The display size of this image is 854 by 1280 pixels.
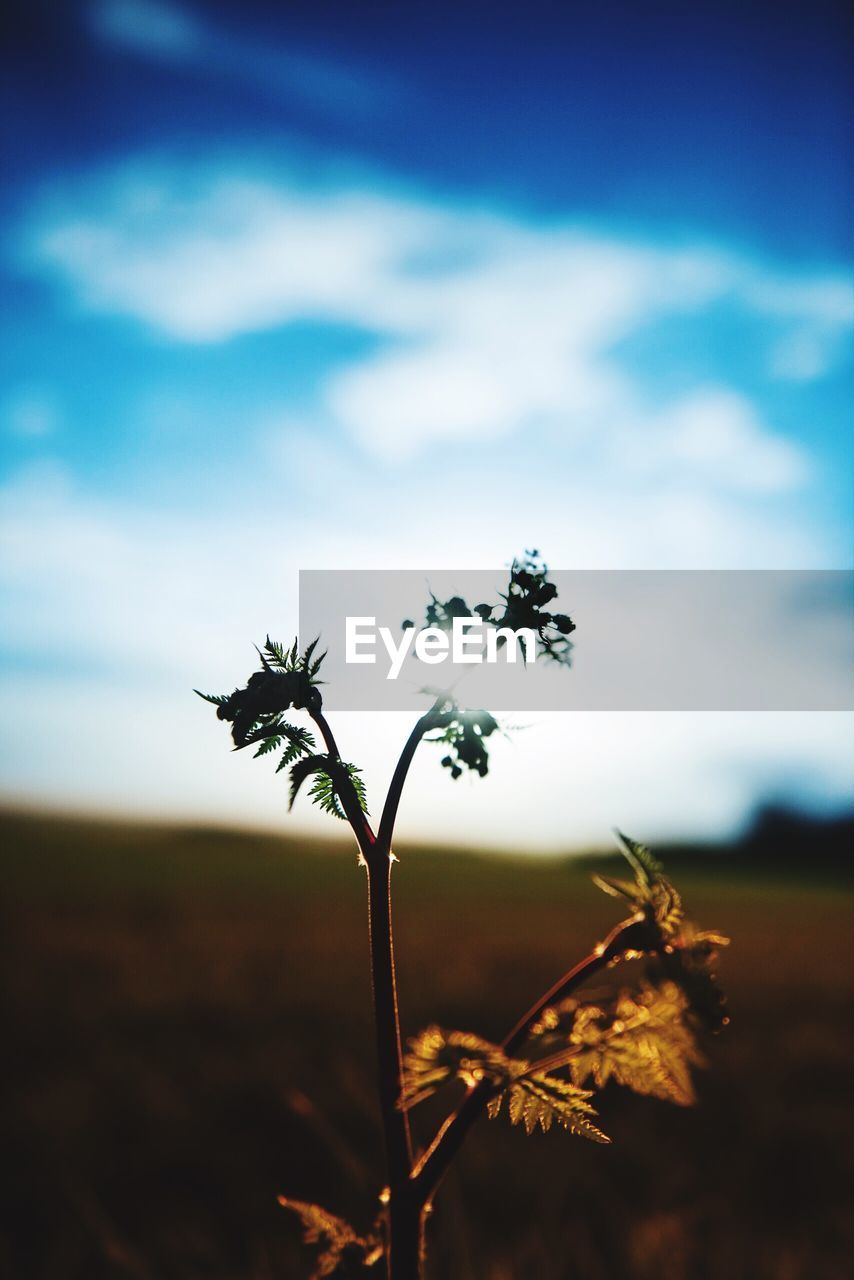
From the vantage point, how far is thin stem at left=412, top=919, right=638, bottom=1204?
1191 mm

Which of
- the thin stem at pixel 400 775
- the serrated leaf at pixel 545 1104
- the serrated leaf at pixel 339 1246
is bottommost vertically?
the serrated leaf at pixel 339 1246

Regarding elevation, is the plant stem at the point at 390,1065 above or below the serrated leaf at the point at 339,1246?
above

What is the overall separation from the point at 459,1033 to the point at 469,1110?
11 cm

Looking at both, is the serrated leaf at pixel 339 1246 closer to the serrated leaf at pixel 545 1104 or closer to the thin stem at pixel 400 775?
the serrated leaf at pixel 545 1104

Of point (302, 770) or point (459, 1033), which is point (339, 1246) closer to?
point (459, 1033)

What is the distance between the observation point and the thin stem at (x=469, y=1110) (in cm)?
119

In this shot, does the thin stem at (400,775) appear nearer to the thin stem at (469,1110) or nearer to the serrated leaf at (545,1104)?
the thin stem at (469,1110)

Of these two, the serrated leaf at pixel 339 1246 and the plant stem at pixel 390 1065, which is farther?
the serrated leaf at pixel 339 1246

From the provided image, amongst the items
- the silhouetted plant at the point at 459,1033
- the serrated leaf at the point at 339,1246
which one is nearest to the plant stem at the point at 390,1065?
the silhouetted plant at the point at 459,1033

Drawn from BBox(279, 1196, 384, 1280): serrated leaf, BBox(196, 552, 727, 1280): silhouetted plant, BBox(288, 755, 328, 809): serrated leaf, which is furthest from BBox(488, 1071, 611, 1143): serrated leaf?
BBox(288, 755, 328, 809): serrated leaf

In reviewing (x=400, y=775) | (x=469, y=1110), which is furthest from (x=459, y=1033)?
(x=400, y=775)

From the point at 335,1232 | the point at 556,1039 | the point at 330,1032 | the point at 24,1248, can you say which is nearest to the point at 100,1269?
the point at 24,1248

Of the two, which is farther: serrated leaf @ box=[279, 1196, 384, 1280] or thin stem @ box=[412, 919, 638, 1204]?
serrated leaf @ box=[279, 1196, 384, 1280]

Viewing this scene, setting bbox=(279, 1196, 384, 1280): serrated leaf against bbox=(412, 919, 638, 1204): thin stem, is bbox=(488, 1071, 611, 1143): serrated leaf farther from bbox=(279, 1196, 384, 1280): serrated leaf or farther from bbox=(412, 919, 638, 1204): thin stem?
bbox=(279, 1196, 384, 1280): serrated leaf
